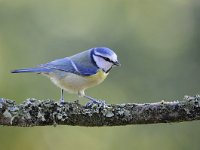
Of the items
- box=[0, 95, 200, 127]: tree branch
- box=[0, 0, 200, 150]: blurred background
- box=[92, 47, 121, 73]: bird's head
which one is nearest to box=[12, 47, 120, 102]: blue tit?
box=[92, 47, 121, 73]: bird's head

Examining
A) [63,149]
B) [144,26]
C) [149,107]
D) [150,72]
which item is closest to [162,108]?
[149,107]

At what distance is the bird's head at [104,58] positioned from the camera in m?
3.10

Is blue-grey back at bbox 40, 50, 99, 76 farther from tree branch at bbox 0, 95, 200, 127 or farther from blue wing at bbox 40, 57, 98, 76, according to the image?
tree branch at bbox 0, 95, 200, 127

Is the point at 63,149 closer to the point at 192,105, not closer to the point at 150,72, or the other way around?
the point at 150,72

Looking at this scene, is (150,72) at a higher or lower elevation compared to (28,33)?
lower

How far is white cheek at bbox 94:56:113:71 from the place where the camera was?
3.14 m

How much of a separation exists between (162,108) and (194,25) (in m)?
3.50

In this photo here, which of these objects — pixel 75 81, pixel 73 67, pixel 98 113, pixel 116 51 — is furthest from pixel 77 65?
pixel 116 51

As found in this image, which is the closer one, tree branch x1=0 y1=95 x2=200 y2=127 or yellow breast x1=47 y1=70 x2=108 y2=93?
tree branch x1=0 y1=95 x2=200 y2=127

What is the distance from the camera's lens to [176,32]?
5.78 metres

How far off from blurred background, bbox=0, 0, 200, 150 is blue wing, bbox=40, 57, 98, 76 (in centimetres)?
159

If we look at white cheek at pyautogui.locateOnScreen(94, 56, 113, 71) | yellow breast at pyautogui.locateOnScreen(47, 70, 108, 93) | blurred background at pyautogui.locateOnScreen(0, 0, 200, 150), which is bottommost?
Result: yellow breast at pyautogui.locateOnScreen(47, 70, 108, 93)

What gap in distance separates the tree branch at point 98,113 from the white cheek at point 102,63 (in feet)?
2.63

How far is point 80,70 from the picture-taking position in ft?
10.1
